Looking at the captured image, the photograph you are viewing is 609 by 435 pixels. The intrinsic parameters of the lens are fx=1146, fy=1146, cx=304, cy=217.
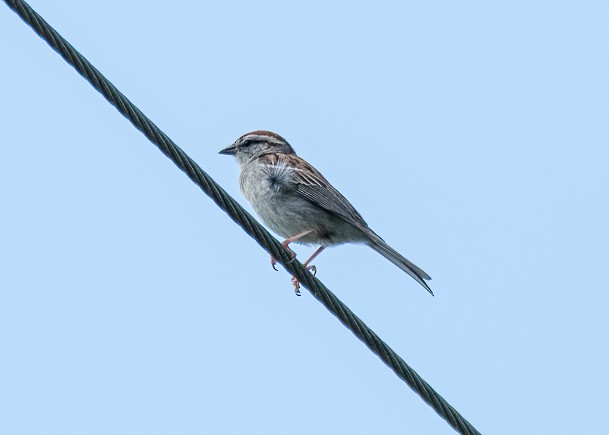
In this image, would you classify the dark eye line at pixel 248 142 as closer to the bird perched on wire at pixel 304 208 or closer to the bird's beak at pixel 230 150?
the bird's beak at pixel 230 150

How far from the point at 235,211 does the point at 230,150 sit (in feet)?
19.7

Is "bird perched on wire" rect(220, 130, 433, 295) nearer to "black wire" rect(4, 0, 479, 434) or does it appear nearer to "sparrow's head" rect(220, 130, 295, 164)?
"sparrow's head" rect(220, 130, 295, 164)

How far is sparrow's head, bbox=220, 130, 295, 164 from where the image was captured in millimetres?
12625

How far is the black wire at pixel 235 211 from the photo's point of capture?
5961 mm

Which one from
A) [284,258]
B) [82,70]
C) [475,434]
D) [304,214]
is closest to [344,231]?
[304,214]

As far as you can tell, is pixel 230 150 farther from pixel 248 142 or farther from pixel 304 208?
pixel 304 208

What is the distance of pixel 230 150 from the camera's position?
42.1 ft

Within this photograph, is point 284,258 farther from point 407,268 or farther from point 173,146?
point 407,268

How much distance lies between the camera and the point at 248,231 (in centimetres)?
705

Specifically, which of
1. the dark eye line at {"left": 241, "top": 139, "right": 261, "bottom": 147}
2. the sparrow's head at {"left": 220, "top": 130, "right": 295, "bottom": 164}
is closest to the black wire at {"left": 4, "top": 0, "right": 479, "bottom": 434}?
the sparrow's head at {"left": 220, "top": 130, "right": 295, "bottom": 164}

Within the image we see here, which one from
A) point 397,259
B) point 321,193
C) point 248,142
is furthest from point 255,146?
point 397,259

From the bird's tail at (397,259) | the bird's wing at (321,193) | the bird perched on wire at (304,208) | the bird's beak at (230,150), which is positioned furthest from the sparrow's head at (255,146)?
the bird's tail at (397,259)

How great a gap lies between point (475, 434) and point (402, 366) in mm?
584

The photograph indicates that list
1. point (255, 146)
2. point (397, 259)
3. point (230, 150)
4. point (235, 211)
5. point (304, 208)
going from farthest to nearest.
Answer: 1. point (230, 150)
2. point (255, 146)
3. point (304, 208)
4. point (397, 259)
5. point (235, 211)
